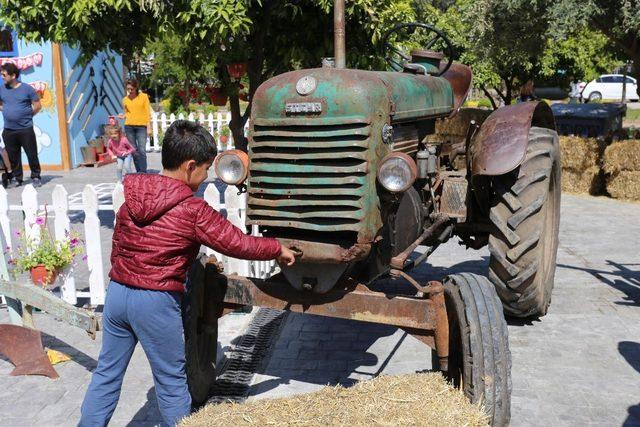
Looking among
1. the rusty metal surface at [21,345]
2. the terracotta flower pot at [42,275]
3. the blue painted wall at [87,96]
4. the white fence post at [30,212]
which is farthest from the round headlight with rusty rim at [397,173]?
the blue painted wall at [87,96]

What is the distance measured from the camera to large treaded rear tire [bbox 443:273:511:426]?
309 cm

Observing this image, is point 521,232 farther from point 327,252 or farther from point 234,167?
point 234,167

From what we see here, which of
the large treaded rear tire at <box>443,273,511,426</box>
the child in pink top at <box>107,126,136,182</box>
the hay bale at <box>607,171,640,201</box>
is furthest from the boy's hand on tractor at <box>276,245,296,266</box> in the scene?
the hay bale at <box>607,171,640,201</box>

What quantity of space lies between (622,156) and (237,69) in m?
6.96

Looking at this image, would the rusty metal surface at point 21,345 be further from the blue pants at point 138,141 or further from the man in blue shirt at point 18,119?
the man in blue shirt at point 18,119

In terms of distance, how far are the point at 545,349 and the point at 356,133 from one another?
250cm

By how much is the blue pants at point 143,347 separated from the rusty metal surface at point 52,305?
3.31 feet

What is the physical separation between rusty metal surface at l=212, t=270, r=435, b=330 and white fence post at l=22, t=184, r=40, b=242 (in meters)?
2.54

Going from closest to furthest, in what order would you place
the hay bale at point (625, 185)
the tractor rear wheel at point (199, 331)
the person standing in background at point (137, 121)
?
1. the tractor rear wheel at point (199, 331)
2. the hay bale at point (625, 185)
3. the person standing in background at point (137, 121)

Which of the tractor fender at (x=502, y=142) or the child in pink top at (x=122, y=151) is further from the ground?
the tractor fender at (x=502, y=142)

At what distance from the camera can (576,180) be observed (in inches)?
471

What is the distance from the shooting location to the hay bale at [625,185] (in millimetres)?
10984

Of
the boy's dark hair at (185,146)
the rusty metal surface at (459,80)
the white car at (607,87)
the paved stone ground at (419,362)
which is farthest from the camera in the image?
the white car at (607,87)

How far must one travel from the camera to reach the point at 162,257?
3094 millimetres
